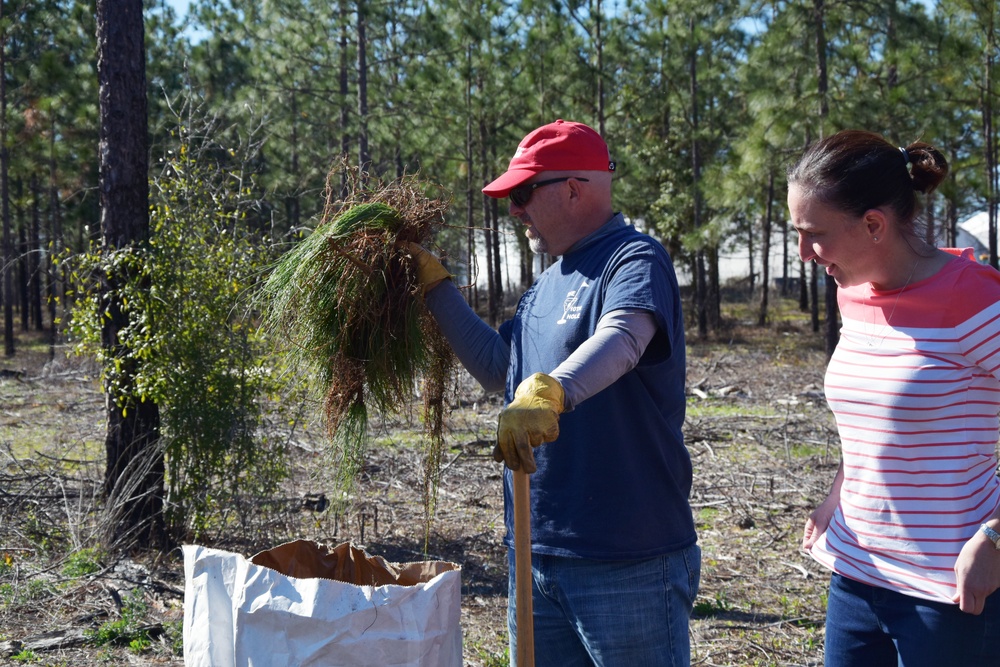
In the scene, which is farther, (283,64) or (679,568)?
(283,64)

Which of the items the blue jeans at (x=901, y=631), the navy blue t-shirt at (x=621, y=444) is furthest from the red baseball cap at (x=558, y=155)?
the blue jeans at (x=901, y=631)

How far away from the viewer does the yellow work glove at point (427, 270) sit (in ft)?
8.43

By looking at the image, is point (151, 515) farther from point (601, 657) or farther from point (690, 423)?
point (690, 423)

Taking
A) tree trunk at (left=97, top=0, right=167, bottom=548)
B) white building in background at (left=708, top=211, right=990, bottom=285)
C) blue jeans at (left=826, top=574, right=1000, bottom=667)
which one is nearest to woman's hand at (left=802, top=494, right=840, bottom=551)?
blue jeans at (left=826, top=574, right=1000, bottom=667)

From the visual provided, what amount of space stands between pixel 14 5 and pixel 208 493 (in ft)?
48.0

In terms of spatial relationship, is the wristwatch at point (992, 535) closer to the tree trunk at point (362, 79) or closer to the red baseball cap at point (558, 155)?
the red baseball cap at point (558, 155)

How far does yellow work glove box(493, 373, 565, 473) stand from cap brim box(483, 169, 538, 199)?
58 cm

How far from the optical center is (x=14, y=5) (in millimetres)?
16078

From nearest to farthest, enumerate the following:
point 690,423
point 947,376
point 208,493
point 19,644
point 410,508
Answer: point 947,376 → point 19,644 → point 208,493 → point 410,508 → point 690,423

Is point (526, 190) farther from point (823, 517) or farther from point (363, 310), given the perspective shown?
point (823, 517)

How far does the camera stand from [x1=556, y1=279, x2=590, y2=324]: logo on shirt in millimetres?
2027

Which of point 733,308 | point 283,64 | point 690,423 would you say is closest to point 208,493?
point 690,423

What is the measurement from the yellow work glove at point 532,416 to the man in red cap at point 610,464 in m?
0.06

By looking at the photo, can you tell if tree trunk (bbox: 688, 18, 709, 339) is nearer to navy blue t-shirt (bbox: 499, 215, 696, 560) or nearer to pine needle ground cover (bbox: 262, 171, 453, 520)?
pine needle ground cover (bbox: 262, 171, 453, 520)
